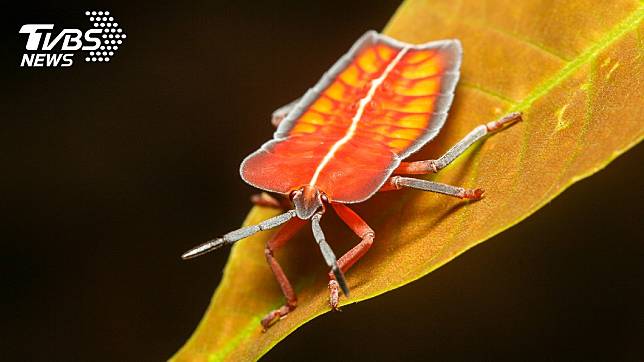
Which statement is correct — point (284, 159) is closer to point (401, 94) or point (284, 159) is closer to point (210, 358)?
point (401, 94)

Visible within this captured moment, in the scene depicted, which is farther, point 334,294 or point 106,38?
point 106,38

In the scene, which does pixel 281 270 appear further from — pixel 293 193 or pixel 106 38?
pixel 106 38

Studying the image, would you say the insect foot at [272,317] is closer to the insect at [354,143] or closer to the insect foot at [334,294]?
the insect at [354,143]

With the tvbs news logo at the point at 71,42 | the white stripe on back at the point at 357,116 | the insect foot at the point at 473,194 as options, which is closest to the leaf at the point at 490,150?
the insect foot at the point at 473,194

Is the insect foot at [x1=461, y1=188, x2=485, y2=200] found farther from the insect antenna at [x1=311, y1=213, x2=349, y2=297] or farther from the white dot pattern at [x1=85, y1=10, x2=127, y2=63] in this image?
the white dot pattern at [x1=85, y1=10, x2=127, y2=63]

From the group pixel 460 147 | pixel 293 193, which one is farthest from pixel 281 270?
pixel 460 147

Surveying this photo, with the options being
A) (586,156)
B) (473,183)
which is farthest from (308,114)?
(586,156)
